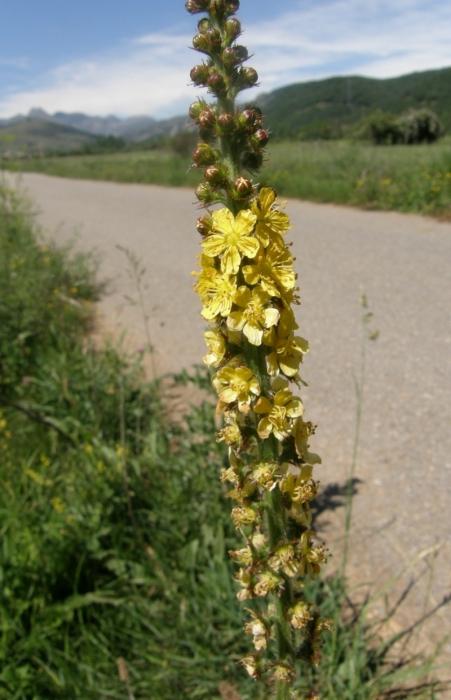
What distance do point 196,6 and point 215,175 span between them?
40 cm

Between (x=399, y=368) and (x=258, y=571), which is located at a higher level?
(x=258, y=571)

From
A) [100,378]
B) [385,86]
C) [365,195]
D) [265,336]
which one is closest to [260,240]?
[265,336]

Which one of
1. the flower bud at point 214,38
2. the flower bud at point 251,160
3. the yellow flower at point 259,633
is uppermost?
the flower bud at point 214,38

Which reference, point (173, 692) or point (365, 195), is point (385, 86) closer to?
point (365, 195)

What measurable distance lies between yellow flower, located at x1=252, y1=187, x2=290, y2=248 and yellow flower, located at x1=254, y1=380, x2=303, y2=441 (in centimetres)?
33

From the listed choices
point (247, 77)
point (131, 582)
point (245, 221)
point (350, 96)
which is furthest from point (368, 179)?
point (350, 96)

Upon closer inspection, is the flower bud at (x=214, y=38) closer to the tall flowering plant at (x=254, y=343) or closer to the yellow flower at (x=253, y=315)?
the tall flowering plant at (x=254, y=343)

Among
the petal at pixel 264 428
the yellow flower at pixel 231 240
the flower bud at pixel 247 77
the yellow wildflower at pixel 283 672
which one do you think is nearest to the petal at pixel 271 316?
the yellow flower at pixel 231 240

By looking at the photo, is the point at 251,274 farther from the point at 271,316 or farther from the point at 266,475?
the point at 266,475

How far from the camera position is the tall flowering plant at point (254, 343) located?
4.77 feet

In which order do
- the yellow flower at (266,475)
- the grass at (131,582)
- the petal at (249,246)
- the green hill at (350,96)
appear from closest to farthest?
1. the petal at (249,246)
2. the yellow flower at (266,475)
3. the grass at (131,582)
4. the green hill at (350,96)

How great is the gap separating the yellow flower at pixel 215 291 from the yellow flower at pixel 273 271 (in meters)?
0.05

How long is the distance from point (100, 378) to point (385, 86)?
14154cm

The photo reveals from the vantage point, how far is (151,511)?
332 cm
